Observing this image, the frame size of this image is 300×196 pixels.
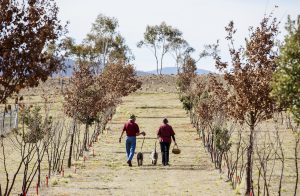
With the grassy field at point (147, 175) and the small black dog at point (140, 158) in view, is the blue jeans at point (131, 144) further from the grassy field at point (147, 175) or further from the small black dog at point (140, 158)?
the grassy field at point (147, 175)

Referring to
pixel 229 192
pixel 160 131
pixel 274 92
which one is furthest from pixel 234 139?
pixel 274 92

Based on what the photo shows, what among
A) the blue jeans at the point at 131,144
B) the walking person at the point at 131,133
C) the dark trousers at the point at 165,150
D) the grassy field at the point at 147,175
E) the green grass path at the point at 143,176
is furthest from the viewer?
the dark trousers at the point at 165,150

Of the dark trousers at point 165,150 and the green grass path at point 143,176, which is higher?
the dark trousers at point 165,150

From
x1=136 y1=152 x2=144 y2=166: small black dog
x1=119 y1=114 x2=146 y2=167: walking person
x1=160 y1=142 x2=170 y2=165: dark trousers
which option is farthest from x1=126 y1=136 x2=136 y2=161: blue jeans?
x1=160 y1=142 x2=170 y2=165: dark trousers

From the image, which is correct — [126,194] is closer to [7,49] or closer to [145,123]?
[7,49]

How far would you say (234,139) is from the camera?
135ft

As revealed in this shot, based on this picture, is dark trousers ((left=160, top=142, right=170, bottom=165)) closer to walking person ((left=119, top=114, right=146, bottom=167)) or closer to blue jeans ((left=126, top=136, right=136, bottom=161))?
walking person ((left=119, top=114, right=146, bottom=167))

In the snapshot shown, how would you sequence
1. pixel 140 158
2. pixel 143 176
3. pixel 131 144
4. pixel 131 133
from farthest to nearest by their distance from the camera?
pixel 140 158 < pixel 131 144 < pixel 131 133 < pixel 143 176

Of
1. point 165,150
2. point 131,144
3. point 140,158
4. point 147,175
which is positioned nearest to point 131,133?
point 131,144

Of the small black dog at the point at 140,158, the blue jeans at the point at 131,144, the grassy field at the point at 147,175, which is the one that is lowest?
Result: the grassy field at the point at 147,175

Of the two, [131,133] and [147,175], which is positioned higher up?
[131,133]

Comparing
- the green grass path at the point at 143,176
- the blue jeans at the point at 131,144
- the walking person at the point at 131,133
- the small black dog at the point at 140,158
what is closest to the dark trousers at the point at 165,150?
the green grass path at the point at 143,176

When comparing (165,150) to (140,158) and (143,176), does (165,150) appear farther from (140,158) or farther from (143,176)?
(143,176)

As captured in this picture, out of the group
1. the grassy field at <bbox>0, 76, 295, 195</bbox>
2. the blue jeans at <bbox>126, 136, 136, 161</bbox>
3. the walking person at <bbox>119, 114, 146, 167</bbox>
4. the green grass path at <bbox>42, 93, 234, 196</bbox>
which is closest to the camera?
the green grass path at <bbox>42, 93, 234, 196</bbox>
